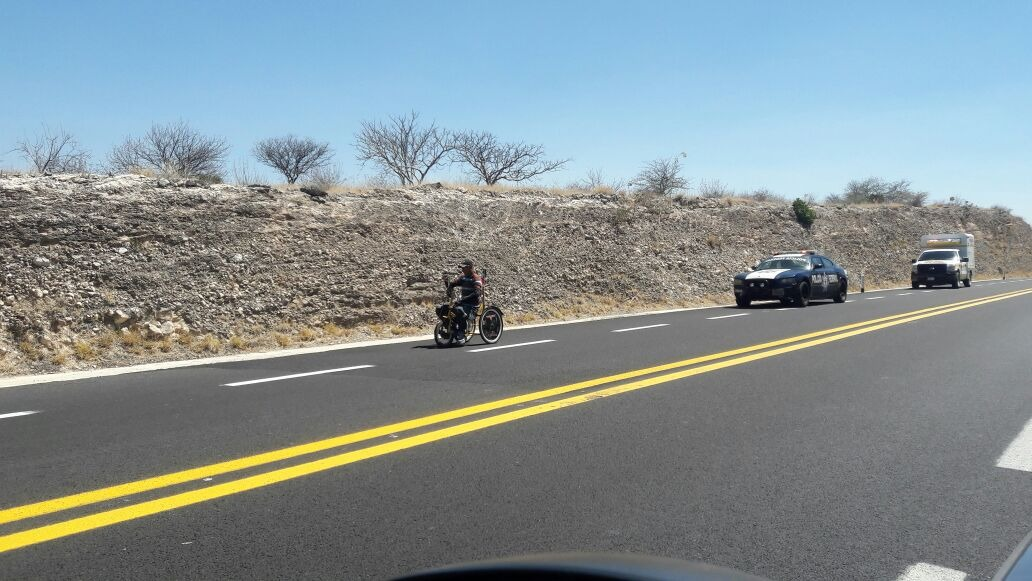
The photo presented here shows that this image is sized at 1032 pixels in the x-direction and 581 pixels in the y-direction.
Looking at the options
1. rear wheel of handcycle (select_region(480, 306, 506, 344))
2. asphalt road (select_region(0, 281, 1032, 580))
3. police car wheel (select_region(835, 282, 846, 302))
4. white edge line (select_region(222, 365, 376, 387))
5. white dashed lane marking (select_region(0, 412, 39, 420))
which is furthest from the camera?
police car wheel (select_region(835, 282, 846, 302))

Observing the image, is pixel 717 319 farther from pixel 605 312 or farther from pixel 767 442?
pixel 767 442

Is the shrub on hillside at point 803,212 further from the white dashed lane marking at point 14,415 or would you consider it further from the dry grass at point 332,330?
the white dashed lane marking at point 14,415

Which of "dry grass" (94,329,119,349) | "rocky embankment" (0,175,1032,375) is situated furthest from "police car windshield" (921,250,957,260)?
"dry grass" (94,329,119,349)

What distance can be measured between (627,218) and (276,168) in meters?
21.3

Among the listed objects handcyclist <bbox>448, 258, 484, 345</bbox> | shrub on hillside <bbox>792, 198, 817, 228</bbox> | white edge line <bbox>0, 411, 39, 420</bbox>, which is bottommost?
white edge line <bbox>0, 411, 39, 420</bbox>

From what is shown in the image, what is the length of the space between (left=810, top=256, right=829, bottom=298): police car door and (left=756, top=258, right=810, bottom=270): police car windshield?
29cm

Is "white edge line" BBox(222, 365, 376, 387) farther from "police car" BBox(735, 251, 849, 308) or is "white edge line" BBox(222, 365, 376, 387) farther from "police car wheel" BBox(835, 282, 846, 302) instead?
"police car wheel" BBox(835, 282, 846, 302)

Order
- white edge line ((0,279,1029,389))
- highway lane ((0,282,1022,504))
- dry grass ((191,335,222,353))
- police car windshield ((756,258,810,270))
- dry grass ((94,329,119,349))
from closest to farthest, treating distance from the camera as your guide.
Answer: highway lane ((0,282,1022,504)), white edge line ((0,279,1029,389)), dry grass ((94,329,119,349)), dry grass ((191,335,222,353)), police car windshield ((756,258,810,270))

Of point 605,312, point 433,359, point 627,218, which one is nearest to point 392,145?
point 627,218

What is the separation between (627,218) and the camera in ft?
109

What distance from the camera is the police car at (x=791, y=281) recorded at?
79.4 ft

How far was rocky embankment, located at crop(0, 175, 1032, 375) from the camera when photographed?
50.4 feet

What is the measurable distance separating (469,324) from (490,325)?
0.47 meters

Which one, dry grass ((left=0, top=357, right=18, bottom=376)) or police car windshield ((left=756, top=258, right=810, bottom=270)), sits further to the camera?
police car windshield ((left=756, top=258, right=810, bottom=270))
